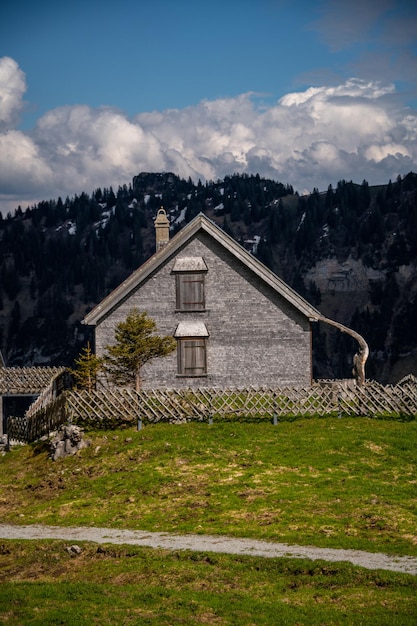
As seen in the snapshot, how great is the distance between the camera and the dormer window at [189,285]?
158 feet

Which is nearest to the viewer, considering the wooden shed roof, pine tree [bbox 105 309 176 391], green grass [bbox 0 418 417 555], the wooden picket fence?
green grass [bbox 0 418 417 555]

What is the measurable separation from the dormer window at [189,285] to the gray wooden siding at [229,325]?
0.25 metres

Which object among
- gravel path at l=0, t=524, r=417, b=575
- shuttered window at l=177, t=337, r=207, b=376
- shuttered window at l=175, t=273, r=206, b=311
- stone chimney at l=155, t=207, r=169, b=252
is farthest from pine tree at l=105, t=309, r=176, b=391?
gravel path at l=0, t=524, r=417, b=575

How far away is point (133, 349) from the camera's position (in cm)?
4575

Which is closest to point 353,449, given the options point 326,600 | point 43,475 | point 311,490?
point 311,490

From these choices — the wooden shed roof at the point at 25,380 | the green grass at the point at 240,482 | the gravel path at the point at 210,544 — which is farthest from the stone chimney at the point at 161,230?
the gravel path at the point at 210,544

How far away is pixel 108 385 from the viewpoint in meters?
47.9

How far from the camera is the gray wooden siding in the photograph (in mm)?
47438

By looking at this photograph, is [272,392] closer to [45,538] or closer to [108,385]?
[108,385]

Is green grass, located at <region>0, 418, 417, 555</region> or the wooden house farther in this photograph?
the wooden house

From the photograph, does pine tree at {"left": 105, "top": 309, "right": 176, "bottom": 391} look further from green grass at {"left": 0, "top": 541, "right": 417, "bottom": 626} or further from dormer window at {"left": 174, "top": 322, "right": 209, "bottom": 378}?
green grass at {"left": 0, "top": 541, "right": 417, "bottom": 626}

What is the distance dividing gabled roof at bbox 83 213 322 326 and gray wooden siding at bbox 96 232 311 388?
0.42 m

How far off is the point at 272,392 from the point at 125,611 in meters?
21.3

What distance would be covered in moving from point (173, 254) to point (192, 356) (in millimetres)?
5715
